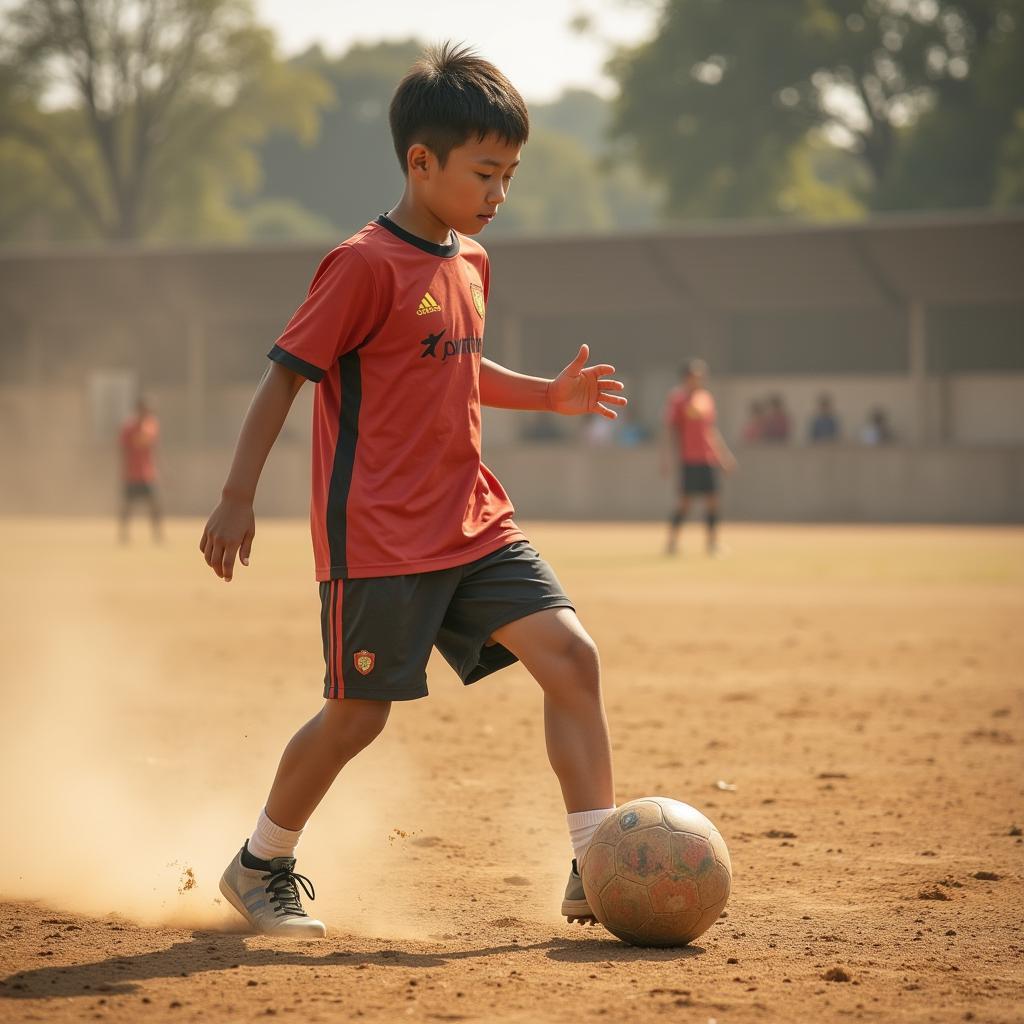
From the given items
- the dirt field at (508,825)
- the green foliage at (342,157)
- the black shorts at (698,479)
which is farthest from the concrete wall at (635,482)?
the green foliage at (342,157)

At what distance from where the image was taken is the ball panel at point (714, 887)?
3.77 meters

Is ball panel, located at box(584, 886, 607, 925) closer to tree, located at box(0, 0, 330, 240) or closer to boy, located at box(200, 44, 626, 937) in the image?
boy, located at box(200, 44, 626, 937)

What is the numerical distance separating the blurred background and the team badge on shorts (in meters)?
23.2

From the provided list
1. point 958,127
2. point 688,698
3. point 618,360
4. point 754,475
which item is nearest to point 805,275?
point 754,475

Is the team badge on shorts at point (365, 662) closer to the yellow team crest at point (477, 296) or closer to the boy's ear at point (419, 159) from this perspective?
the yellow team crest at point (477, 296)

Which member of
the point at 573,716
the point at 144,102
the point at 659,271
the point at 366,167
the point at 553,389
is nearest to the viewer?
the point at 573,716

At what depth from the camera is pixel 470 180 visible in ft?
12.6

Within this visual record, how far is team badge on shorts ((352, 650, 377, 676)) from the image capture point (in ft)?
12.4

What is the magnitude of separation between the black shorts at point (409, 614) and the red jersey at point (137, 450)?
18.6 m

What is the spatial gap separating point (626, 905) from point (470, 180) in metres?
1.72

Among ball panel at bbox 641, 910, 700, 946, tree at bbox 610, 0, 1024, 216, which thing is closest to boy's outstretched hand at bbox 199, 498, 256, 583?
ball panel at bbox 641, 910, 700, 946

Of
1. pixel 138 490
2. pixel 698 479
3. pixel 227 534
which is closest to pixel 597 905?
pixel 227 534

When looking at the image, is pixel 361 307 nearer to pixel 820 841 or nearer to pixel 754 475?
pixel 820 841

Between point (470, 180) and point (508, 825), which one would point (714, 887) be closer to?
point (508, 825)
